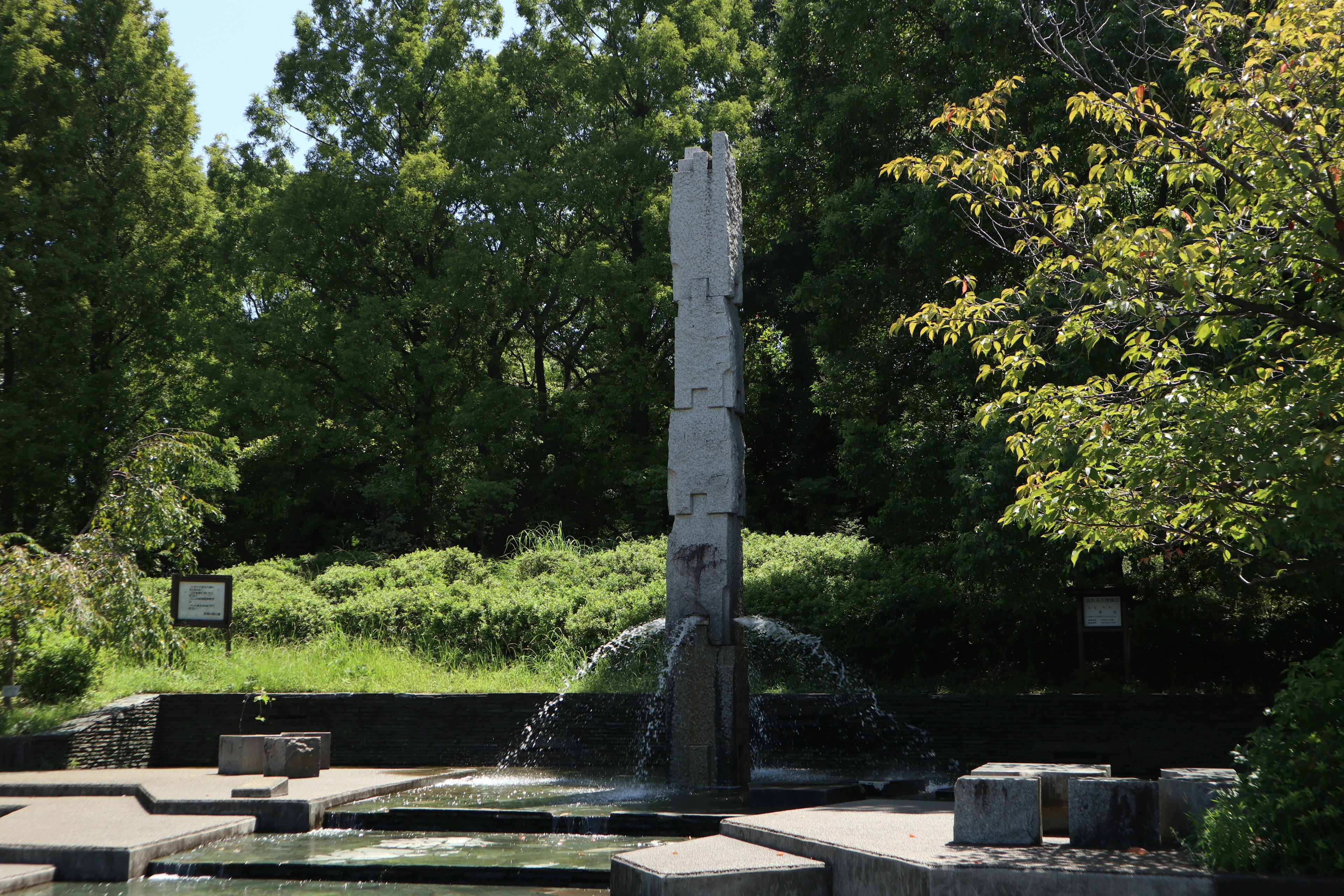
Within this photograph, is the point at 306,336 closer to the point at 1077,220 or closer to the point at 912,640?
the point at 912,640

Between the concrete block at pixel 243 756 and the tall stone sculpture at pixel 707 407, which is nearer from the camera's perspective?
the concrete block at pixel 243 756

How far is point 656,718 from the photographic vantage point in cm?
1096

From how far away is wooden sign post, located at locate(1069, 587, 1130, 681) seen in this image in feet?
36.2

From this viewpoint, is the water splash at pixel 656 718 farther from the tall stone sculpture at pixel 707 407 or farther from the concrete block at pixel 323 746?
the concrete block at pixel 323 746

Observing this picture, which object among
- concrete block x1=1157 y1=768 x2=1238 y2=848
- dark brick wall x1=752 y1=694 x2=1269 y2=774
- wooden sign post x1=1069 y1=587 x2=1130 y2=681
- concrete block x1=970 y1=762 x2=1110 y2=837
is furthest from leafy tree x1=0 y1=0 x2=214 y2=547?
concrete block x1=1157 y1=768 x2=1238 y2=848

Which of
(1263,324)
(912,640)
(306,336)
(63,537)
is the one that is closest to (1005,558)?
(912,640)

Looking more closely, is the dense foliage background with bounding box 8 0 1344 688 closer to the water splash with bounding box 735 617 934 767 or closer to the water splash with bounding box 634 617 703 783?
the water splash with bounding box 735 617 934 767

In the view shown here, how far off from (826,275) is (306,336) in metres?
12.2

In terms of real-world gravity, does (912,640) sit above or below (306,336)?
below

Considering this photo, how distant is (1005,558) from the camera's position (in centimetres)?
1112

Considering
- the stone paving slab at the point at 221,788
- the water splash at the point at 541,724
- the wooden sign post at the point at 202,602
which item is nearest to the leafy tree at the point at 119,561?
the wooden sign post at the point at 202,602

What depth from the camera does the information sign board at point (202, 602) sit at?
494 inches

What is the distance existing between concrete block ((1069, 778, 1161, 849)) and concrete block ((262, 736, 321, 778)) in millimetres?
6694

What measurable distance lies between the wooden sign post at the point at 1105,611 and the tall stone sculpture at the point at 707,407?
3.55m
